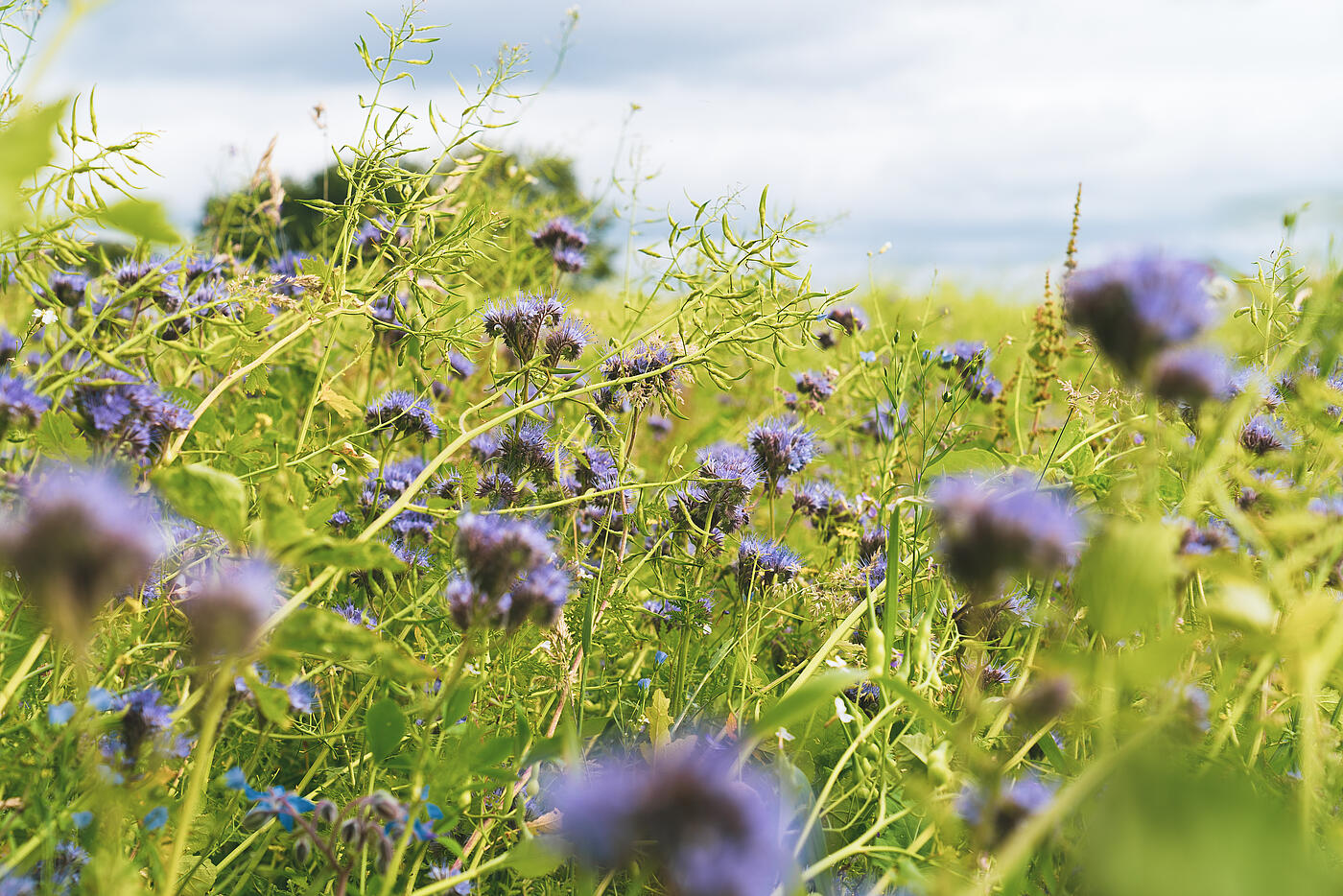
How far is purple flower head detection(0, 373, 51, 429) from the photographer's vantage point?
3.26ft

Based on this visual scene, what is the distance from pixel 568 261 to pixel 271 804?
1.66 metres

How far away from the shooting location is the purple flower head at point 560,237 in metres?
2.44

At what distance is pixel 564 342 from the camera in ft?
4.91

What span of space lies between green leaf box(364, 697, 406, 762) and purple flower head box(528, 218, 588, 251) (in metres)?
1.70

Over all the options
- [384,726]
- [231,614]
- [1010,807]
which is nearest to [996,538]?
[1010,807]

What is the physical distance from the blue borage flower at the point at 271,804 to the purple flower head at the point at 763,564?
2.44 ft

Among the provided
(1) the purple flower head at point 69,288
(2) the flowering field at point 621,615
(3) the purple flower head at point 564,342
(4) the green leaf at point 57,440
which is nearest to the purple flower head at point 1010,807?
(2) the flowering field at point 621,615

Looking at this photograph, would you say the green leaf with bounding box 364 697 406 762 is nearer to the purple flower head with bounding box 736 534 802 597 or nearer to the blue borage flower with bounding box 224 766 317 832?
the blue borage flower with bounding box 224 766 317 832

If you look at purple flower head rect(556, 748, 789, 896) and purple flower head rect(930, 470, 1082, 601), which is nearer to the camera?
purple flower head rect(556, 748, 789, 896)

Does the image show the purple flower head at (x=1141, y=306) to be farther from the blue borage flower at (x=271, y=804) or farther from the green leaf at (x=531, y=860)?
the blue borage flower at (x=271, y=804)

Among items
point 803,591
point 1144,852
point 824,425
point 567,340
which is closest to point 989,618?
point 803,591

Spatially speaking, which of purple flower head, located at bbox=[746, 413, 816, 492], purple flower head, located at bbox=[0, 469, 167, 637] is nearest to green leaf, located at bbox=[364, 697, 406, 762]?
purple flower head, located at bbox=[0, 469, 167, 637]

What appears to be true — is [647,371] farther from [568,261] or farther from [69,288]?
[69,288]

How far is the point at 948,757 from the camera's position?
1.04 m
